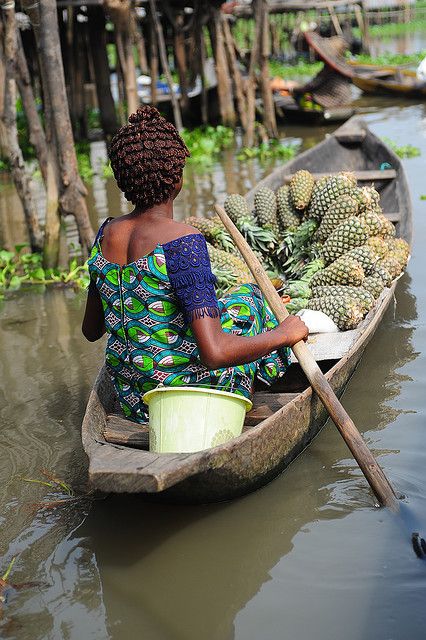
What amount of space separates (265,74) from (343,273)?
20.8 ft

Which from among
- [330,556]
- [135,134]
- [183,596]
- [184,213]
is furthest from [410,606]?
[184,213]

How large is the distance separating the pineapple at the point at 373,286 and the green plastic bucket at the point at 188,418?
156cm

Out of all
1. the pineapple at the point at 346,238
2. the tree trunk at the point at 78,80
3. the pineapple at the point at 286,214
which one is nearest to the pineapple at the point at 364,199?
the pineapple at the point at 346,238

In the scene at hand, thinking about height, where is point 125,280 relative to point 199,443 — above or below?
above

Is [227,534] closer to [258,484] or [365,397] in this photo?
[258,484]

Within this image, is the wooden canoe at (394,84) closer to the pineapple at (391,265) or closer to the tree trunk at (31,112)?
the tree trunk at (31,112)

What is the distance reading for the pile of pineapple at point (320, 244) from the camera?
394 centimetres

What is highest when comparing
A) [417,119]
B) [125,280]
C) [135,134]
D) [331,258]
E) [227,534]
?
[135,134]

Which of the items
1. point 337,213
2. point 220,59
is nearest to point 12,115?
point 337,213

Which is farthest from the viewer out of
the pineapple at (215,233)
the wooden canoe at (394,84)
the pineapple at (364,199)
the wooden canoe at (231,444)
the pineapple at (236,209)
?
the wooden canoe at (394,84)

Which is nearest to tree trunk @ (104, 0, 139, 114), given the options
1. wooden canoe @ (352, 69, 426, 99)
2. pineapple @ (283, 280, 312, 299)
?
pineapple @ (283, 280, 312, 299)

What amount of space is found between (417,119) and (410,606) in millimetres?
10382

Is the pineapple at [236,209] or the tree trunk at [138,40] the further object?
the tree trunk at [138,40]

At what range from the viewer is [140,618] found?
2398 millimetres
